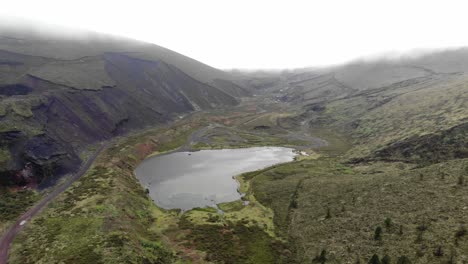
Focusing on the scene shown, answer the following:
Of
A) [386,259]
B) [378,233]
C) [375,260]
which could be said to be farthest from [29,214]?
[378,233]

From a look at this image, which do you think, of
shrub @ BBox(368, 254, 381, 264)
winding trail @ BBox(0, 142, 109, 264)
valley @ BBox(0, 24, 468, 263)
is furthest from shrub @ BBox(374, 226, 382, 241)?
winding trail @ BBox(0, 142, 109, 264)

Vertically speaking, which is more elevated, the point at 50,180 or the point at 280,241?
the point at 50,180

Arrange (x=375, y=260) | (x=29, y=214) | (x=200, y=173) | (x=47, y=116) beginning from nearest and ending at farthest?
1. (x=375, y=260)
2. (x=29, y=214)
3. (x=200, y=173)
4. (x=47, y=116)

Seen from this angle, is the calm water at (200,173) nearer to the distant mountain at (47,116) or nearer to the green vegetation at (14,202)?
the distant mountain at (47,116)

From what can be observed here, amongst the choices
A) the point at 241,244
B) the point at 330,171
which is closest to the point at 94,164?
the point at 241,244

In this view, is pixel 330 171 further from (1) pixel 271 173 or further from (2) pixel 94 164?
(2) pixel 94 164

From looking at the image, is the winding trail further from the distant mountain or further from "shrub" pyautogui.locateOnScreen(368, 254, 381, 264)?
"shrub" pyautogui.locateOnScreen(368, 254, 381, 264)

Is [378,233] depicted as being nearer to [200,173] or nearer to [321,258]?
[321,258]
